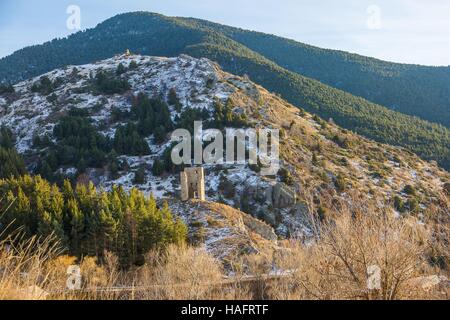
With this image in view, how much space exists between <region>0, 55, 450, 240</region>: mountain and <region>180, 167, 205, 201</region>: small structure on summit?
1.52 meters

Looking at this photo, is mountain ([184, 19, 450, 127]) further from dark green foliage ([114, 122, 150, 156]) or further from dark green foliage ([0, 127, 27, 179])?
dark green foliage ([0, 127, 27, 179])

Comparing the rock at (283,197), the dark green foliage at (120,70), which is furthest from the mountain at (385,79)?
the rock at (283,197)

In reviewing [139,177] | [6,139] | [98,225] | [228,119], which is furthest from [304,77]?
[98,225]

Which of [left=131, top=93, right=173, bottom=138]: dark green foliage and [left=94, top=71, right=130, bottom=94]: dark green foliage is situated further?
[left=94, top=71, right=130, bottom=94]: dark green foliage

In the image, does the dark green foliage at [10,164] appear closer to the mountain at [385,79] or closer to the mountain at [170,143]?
the mountain at [170,143]

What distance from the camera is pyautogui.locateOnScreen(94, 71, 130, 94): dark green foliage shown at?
90.5 m

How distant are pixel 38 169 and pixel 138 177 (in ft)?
47.5

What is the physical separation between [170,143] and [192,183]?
2770 centimetres

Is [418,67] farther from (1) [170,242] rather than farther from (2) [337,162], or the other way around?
(1) [170,242]

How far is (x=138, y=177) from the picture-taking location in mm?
63656

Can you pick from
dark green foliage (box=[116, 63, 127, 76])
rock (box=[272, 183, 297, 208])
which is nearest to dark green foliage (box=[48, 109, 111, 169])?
dark green foliage (box=[116, 63, 127, 76])

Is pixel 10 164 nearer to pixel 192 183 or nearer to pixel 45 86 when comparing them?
pixel 192 183

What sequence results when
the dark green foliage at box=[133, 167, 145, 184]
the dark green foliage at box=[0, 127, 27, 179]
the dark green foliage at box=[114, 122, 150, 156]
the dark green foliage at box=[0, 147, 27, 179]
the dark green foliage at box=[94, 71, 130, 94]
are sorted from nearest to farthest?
the dark green foliage at box=[0, 127, 27, 179] < the dark green foliage at box=[0, 147, 27, 179] < the dark green foliage at box=[133, 167, 145, 184] < the dark green foliage at box=[114, 122, 150, 156] < the dark green foliage at box=[94, 71, 130, 94]

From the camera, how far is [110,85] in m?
90.8
